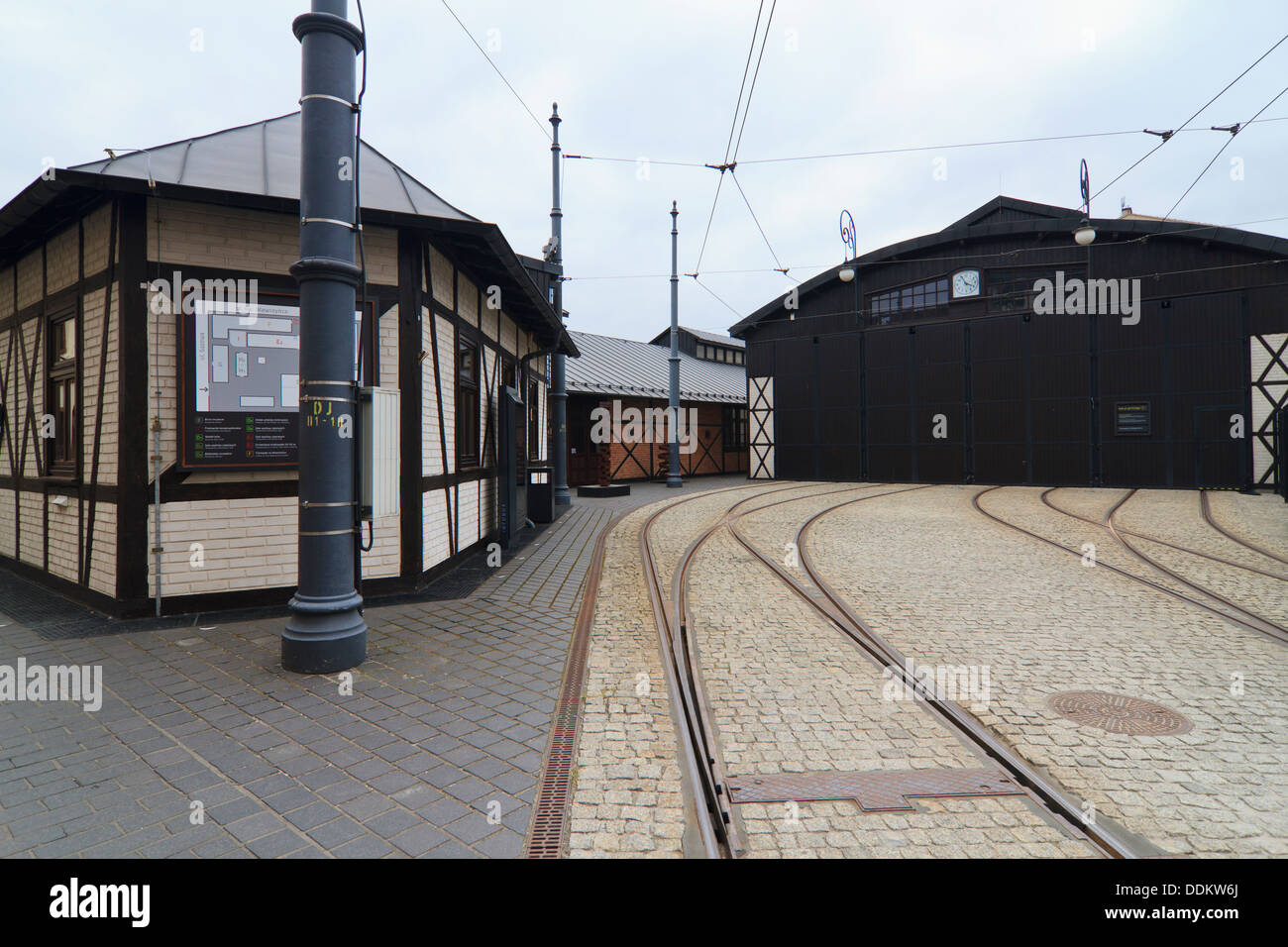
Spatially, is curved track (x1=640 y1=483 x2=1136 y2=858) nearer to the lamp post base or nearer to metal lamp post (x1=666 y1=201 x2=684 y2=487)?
the lamp post base

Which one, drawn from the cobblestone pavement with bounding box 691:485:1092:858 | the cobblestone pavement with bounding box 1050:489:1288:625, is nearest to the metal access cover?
the cobblestone pavement with bounding box 691:485:1092:858

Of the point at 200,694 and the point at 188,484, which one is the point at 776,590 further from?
the point at 188,484

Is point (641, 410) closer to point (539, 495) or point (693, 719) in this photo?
point (539, 495)

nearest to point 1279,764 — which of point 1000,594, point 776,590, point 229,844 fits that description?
point 1000,594

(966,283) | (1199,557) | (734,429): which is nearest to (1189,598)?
(1199,557)

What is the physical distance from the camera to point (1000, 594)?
680cm

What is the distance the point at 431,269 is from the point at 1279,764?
26.2ft

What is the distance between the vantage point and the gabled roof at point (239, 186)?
5820 mm

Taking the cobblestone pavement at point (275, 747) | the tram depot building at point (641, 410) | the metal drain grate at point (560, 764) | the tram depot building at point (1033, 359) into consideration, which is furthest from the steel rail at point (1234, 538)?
the tram depot building at point (641, 410)

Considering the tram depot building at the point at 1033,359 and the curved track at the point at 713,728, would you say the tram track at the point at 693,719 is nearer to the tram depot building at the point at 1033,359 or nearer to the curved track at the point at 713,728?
the curved track at the point at 713,728

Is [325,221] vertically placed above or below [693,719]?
above

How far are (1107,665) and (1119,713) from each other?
98cm

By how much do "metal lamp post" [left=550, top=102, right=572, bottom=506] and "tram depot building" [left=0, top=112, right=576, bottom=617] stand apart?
7.57m

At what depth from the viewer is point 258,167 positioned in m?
6.55
